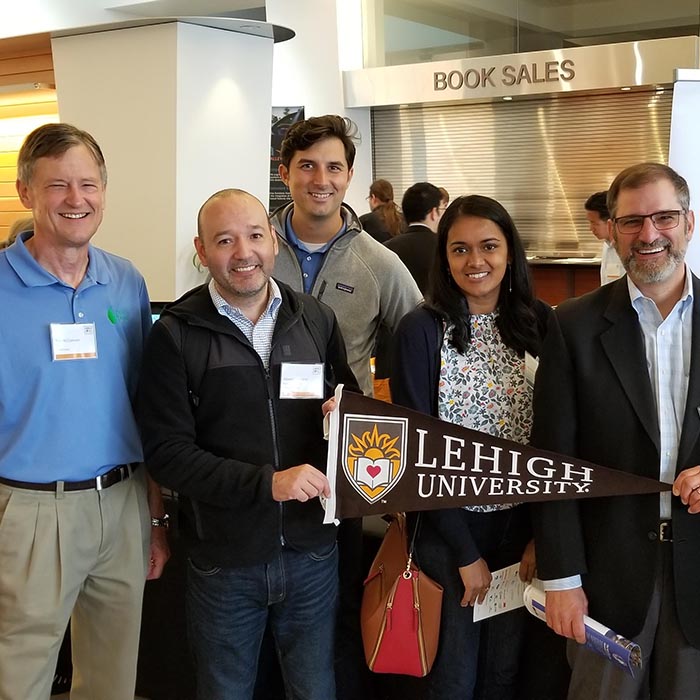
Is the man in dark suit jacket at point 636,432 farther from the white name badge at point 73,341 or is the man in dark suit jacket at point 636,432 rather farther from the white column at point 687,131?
the white column at point 687,131

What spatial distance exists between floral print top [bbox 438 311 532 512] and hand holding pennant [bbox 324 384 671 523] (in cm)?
20

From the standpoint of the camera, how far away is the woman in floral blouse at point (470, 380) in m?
2.39

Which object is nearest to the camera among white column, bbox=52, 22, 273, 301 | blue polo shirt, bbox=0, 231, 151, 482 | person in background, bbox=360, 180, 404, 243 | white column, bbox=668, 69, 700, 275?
blue polo shirt, bbox=0, 231, 151, 482

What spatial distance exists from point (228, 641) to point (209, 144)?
4422mm

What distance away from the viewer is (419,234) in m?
5.86

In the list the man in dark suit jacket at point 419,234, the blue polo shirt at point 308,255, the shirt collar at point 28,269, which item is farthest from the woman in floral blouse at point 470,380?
the man in dark suit jacket at point 419,234

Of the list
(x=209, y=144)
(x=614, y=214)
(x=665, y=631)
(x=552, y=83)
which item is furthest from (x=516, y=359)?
(x=552, y=83)

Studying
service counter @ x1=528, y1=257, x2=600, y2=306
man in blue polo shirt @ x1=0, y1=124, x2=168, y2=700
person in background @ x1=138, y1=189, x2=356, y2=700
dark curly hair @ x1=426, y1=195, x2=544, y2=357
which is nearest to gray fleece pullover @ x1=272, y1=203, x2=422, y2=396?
dark curly hair @ x1=426, y1=195, x2=544, y2=357

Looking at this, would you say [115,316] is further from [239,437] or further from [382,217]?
[382,217]

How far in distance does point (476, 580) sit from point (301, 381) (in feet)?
2.36

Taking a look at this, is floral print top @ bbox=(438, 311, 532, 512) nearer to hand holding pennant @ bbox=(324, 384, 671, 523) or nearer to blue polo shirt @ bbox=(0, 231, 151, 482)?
hand holding pennant @ bbox=(324, 384, 671, 523)

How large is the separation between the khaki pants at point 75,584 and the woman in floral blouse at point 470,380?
2.76 ft

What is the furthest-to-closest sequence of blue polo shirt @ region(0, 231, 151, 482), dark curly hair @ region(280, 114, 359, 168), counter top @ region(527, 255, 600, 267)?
counter top @ region(527, 255, 600, 267) < dark curly hair @ region(280, 114, 359, 168) < blue polo shirt @ region(0, 231, 151, 482)

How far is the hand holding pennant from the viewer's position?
2.16 metres
